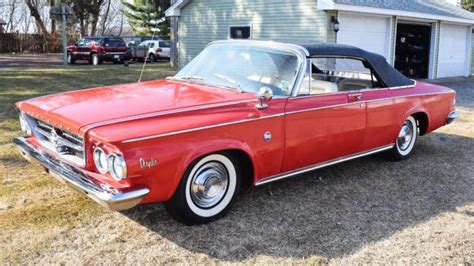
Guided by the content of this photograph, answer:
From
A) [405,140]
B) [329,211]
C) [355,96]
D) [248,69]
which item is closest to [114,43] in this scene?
[405,140]

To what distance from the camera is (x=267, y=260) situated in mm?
3455

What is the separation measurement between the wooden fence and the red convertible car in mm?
36327

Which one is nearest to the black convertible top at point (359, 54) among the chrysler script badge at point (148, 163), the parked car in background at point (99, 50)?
the chrysler script badge at point (148, 163)

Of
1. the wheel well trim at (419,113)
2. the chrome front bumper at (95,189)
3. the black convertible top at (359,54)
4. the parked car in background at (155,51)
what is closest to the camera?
the chrome front bumper at (95,189)

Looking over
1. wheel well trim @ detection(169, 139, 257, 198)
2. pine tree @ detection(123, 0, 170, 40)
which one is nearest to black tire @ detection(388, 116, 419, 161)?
wheel well trim @ detection(169, 139, 257, 198)

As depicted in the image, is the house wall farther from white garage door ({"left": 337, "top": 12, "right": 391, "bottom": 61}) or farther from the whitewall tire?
the whitewall tire

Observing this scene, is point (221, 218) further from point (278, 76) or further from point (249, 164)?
point (278, 76)

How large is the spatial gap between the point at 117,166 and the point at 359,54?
328cm

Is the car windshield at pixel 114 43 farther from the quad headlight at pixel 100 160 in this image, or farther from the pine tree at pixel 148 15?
the quad headlight at pixel 100 160

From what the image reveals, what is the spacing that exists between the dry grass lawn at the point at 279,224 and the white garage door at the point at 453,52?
15116 mm

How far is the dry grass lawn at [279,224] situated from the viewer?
11.6 ft

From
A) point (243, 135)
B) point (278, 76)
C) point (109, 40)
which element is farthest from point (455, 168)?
point (109, 40)

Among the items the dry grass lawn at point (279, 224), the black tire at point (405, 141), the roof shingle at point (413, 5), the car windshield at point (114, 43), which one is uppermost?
the roof shingle at point (413, 5)

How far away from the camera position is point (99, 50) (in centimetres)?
2444
